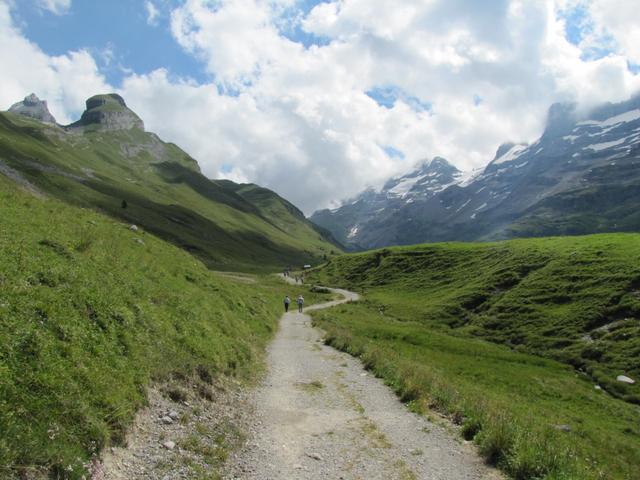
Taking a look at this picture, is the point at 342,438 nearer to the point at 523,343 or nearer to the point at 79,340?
the point at 79,340

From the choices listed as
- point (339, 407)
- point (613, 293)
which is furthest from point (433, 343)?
point (339, 407)

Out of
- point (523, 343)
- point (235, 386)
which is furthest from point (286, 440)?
point (523, 343)

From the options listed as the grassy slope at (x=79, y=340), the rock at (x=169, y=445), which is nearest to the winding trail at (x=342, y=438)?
the rock at (x=169, y=445)

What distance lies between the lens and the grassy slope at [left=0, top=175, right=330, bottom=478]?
29.2ft

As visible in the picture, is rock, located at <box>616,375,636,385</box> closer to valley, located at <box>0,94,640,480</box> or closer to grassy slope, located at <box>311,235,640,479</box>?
valley, located at <box>0,94,640,480</box>

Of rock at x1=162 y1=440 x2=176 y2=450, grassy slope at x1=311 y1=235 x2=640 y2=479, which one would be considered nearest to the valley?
rock at x1=162 y1=440 x2=176 y2=450

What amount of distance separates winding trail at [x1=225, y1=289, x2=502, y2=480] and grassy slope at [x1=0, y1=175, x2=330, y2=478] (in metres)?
3.26

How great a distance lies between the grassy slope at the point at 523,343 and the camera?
1609 centimetres

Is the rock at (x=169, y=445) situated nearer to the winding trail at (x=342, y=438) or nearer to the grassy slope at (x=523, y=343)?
the winding trail at (x=342, y=438)

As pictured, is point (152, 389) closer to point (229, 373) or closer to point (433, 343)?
point (229, 373)

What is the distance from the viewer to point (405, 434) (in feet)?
47.6

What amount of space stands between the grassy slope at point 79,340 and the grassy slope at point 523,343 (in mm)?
10525

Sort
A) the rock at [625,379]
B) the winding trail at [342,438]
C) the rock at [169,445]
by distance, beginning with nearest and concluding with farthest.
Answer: the rock at [169,445], the winding trail at [342,438], the rock at [625,379]

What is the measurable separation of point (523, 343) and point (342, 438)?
40.6 metres
